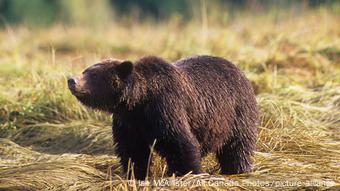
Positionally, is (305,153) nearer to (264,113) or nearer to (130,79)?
(264,113)

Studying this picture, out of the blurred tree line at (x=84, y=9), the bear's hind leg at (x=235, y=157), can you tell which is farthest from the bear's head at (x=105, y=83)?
the blurred tree line at (x=84, y=9)

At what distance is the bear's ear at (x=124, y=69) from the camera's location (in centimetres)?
482

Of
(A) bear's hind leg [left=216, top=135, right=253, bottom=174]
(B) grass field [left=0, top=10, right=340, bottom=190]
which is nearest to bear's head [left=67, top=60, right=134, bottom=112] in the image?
(B) grass field [left=0, top=10, right=340, bottom=190]

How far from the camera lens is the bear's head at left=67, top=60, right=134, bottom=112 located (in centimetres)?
481

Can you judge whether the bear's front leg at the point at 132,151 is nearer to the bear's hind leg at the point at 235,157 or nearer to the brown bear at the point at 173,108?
the brown bear at the point at 173,108

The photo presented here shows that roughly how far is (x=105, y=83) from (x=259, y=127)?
208cm

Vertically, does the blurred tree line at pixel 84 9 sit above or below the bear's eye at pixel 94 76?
above

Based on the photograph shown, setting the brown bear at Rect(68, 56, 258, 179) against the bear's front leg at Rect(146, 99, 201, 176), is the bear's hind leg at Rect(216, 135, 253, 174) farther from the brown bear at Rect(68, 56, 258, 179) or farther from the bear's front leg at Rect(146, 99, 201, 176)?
the bear's front leg at Rect(146, 99, 201, 176)

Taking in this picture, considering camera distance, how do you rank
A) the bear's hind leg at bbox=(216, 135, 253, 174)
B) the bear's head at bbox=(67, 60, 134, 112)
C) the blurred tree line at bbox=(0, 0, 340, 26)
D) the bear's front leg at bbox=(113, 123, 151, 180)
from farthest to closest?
the blurred tree line at bbox=(0, 0, 340, 26), the bear's hind leg at bbox=(216, 135, 253, 174), the bear's front leg at bbox=(113, 123, 151, 180), the bear's head at bbox=(67, 60, 134, 112)

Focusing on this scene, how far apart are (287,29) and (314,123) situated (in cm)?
470

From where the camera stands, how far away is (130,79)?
487 cm

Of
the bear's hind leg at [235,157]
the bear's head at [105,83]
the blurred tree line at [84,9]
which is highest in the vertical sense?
the blurred tree line at [84,9]

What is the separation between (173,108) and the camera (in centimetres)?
491

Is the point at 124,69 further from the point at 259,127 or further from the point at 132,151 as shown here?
the point at 259,127
